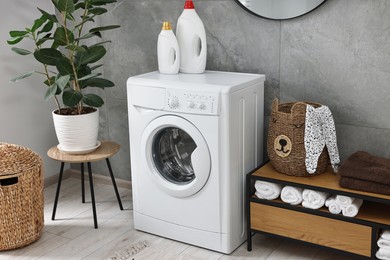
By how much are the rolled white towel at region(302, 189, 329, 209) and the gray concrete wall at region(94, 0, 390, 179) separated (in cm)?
36

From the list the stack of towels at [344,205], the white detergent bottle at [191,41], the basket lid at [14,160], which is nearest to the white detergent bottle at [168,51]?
the white detergent bottle at [191,41]

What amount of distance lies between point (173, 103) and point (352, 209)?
0.92 m

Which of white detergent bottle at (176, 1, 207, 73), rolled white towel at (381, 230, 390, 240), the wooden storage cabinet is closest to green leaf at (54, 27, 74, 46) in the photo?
white detergent bottle at (176, 1, 207, 73)

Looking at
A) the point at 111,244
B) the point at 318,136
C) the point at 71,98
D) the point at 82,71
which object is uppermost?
the point at 82,71

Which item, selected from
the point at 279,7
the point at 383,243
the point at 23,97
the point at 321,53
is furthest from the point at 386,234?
the point at 23,97

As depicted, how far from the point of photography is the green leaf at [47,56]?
2.81 metres

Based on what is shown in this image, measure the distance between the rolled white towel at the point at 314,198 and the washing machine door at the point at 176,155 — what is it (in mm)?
461

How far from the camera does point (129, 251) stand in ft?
8.99

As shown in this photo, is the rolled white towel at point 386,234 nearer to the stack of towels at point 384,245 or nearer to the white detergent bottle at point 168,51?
the stack of towels at point 384,245

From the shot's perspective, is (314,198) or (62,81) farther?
(62,81)

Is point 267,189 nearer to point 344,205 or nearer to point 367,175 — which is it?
point 344,205

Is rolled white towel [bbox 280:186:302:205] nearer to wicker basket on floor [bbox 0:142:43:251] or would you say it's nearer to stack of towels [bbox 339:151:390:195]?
stack of towels [bbox 339:151:390:195]

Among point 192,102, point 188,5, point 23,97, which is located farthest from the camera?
point 23,97

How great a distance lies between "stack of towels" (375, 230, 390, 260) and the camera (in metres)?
2.28
